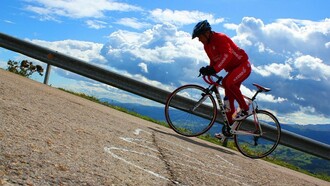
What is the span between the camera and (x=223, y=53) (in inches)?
286

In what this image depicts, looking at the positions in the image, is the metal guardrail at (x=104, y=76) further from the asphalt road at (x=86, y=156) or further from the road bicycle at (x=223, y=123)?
the asphalt road at (x=86, y=156)

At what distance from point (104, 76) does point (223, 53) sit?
15.0 ft

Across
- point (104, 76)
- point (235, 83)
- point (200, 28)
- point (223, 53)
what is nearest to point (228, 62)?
point (223, 53)

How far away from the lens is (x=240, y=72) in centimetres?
753

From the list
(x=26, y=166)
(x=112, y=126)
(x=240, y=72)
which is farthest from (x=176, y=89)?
(x=26, y=166)

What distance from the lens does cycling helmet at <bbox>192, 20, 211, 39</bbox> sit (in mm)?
7188

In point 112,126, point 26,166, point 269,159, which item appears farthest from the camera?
point 269,159

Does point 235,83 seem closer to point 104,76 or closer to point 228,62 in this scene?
point 228,62

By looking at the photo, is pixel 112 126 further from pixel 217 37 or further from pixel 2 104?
pixel 217 37

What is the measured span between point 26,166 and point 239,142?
18.7 feet

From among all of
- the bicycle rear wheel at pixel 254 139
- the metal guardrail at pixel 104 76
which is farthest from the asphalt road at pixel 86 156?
the metal guardrail at pixel 104 76

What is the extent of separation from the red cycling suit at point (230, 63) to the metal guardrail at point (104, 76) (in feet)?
7.53

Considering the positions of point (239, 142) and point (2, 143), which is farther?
point (239, 142)

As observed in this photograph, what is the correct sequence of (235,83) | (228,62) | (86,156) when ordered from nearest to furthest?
(86,156), (228,62), (235,83)
